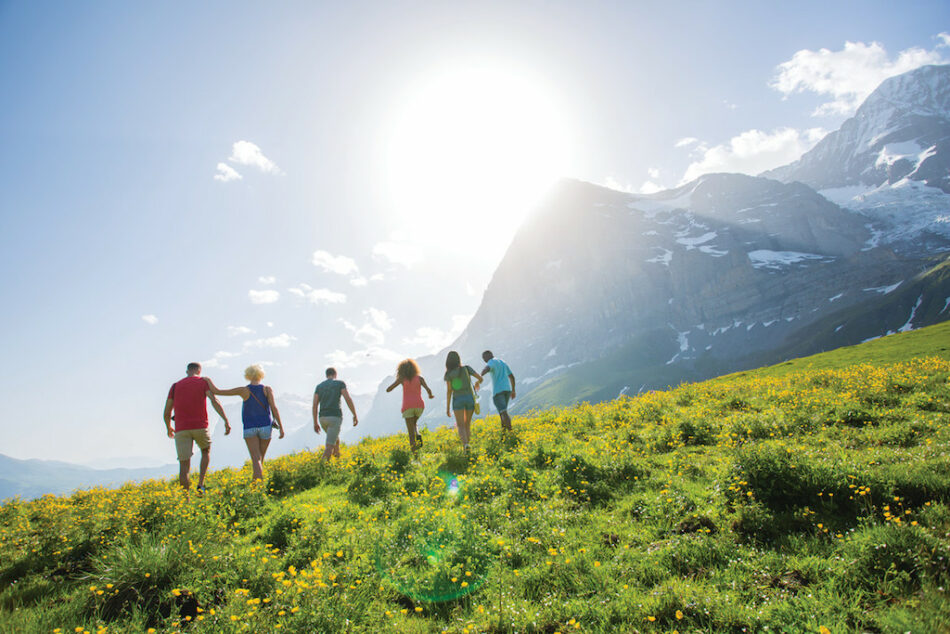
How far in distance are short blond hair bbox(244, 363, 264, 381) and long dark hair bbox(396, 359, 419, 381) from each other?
4.24m

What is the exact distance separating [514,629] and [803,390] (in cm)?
1422

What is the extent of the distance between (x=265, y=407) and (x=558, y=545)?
31.3ft

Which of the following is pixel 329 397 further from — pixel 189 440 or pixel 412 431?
pixel 189 440

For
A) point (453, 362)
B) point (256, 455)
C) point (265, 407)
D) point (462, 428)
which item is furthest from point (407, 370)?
point (256, 455)

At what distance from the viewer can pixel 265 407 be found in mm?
12156

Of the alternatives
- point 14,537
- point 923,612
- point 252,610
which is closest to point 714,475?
point 923,612

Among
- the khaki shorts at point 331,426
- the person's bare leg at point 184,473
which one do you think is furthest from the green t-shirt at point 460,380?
the person's bare leg at point 184,473

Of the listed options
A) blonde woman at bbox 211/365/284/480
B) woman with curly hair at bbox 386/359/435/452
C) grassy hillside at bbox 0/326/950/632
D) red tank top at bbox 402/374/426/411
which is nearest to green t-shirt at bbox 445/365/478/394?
woman with curly hair at bbox 386/359/435/452

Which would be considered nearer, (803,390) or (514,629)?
(514,629)

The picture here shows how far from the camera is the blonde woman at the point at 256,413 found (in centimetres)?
1162

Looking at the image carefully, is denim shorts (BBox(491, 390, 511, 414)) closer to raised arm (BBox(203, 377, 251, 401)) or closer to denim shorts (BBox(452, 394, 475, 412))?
denim shorts (BBox(452, 394, 475, 412))

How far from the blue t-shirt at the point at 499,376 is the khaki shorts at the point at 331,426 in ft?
17.7

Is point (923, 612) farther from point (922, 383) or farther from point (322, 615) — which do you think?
point (922, 383)

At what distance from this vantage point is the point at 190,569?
217 inches
